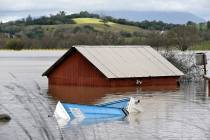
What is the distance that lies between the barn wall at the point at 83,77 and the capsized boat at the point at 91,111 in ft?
39.2

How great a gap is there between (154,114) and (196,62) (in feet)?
66.8

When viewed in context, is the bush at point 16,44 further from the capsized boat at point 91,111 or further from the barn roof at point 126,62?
the capsized boat at point 91,111

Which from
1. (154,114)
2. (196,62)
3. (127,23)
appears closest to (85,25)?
(127,23)

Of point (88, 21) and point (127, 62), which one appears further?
point (88, 21)

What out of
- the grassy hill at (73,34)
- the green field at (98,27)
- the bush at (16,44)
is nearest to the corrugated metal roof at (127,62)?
the grassy hill at (73,34)

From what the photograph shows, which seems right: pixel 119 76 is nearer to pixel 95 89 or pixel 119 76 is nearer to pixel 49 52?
pixel 95 89

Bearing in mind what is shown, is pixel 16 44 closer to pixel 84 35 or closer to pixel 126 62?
pixel 84 35

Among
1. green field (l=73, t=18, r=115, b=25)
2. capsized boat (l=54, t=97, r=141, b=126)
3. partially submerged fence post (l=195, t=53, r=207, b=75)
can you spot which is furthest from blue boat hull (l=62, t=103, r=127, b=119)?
green field (l=73, t=18, r=115, b=25)

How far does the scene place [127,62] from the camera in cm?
4059

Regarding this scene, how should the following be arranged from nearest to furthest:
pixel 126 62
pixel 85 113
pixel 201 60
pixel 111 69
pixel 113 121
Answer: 1. pixel 113 121
2. pixel 85 113
3. pixel 111 69
4. pixel 126 62
5. pixel 201 60

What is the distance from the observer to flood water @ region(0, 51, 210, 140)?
2178cm

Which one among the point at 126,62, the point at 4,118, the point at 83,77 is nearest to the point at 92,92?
the point at 83,77

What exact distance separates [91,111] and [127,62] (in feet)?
49.3

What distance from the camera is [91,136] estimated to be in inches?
840
